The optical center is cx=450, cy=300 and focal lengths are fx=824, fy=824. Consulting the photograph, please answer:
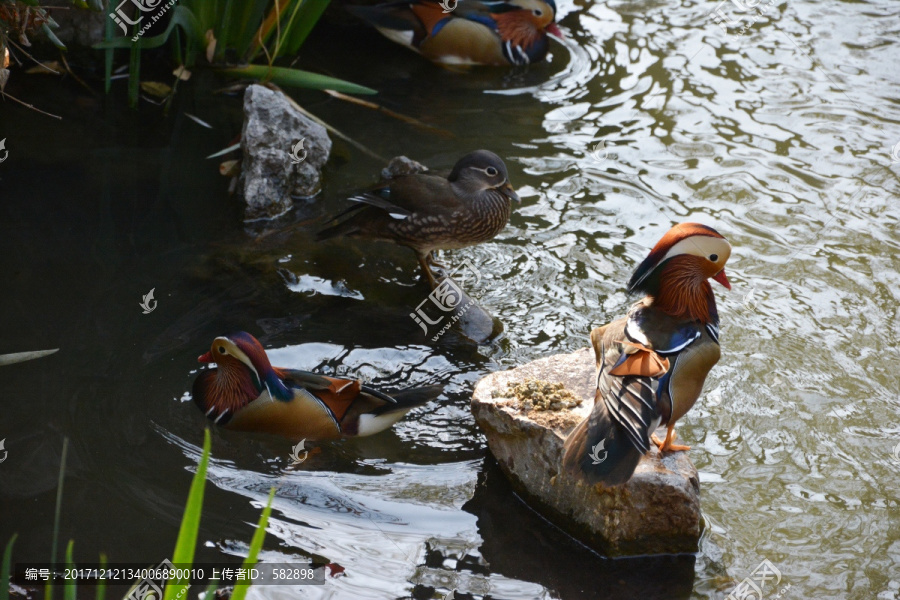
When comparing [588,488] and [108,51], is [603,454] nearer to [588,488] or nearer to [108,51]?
→ [588,488]

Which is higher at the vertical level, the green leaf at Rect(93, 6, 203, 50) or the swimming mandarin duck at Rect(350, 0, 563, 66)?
the green leaf at Rect(93, 6, 203, 50)

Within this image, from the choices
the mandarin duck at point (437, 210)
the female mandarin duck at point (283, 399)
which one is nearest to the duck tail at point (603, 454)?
the female mandarin duck at point (283, 399)

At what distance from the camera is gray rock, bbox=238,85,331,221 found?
5.16m

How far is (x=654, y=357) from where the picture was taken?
10.1ft

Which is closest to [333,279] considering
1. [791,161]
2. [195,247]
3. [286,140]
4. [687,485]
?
[195,247]

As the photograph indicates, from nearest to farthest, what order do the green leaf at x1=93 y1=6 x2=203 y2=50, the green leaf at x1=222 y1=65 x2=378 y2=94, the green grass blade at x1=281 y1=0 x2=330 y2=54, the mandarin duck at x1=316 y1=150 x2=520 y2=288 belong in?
the mandarin duck at x1=316 y1=150 x2=520 y2=288 → the green leaf at x1=93 y1=6 x2=203 y2=50 → the green leaf at x1=222 y1=65 x2=378 y2=94 → the green grass blade at x1=281 y1=0 x2=330 y2=54

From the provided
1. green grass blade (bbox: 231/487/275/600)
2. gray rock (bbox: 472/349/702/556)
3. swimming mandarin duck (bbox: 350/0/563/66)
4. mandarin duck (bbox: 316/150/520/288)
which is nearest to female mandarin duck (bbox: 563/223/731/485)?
gray rock (bbox: 472/349/702/556)

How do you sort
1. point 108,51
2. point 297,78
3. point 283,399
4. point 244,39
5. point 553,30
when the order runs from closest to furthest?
point 283,399 → point 108,51 → point 297,78 → point 244,39 → point 553,30

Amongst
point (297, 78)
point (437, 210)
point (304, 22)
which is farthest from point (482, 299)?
point (304, 22)

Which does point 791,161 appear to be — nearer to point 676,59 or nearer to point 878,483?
point 676,59

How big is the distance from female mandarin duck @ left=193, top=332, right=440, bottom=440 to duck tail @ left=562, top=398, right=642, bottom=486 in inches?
35.5

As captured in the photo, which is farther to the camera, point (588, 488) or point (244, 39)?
point (244, 39)

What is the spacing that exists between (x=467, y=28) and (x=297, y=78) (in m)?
1.82

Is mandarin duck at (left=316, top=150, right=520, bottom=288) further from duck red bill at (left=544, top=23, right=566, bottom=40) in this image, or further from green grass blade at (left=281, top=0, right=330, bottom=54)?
duck red bill at (left=544, top=23, right=566, bottom=40)
